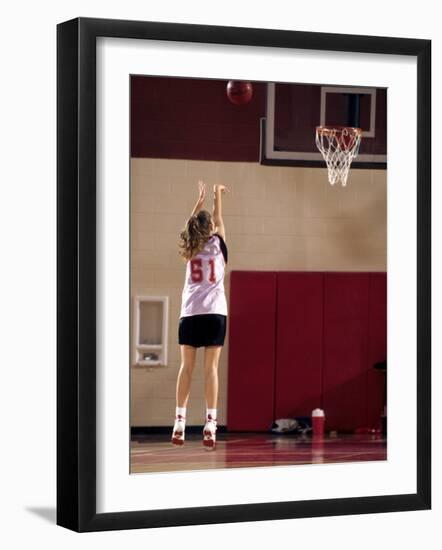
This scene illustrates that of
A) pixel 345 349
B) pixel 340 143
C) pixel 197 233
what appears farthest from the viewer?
pixel 345 349

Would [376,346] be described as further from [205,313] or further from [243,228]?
[205,313]

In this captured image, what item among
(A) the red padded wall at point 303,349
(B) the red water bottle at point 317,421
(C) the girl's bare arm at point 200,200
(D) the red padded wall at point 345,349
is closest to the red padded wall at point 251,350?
(A) the red padded wall at point 303,349

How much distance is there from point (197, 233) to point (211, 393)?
118 cm

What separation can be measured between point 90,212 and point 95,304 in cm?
46

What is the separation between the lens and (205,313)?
7969 millimetres

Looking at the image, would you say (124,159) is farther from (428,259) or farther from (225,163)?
(225,163)

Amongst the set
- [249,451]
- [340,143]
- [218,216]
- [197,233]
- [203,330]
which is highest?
[340,143]

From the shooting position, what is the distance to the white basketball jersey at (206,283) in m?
8.01

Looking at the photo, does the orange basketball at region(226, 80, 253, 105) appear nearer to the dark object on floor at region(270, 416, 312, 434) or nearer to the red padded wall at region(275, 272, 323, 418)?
the red padded wall at region(275, 272, 323, 418)

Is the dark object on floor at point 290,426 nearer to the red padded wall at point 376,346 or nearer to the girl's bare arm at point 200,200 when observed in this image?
the red padded wall at point 376,346

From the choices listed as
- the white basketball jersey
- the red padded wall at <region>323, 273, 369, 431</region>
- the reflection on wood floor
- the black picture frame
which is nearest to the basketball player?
the white basketball jersey

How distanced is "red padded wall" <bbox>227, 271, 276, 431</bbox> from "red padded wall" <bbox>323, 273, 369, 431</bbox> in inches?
20.1

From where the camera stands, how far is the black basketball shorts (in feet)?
26.1

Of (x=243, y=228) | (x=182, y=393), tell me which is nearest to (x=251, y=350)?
(x=243, y=228)
